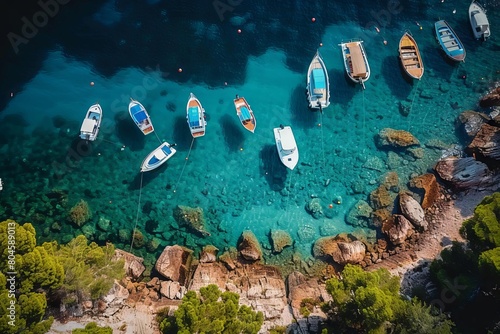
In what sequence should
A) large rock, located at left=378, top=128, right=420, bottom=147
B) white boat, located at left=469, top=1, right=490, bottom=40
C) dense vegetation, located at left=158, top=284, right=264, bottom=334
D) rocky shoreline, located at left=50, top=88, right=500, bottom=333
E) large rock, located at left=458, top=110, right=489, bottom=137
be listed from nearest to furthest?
dense vegetation, located at left=158, top=284, right=264, bottom=334
rocky shoreline, located at left=50, top=88, right=500, bottom=333
large rock, located at left=378, top=128, right=420, bottom=147
large rock, located at left=458, top=110, right=489, bottom=137
white boat, located at left=469, top=1, right=490, bottom=40

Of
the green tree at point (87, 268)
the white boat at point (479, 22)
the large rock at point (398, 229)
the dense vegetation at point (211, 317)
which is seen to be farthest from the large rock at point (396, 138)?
the green tree at point (87, 268)

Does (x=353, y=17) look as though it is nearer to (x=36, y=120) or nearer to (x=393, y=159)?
(x=393, y=159)

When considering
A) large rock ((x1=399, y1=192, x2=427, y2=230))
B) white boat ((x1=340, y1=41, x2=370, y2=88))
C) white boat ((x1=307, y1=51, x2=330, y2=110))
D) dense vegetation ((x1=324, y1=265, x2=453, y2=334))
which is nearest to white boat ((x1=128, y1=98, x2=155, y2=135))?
white boat ((x1=307, y1=51, x2=330, y2=110))

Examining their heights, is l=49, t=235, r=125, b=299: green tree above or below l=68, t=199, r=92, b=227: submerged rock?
above

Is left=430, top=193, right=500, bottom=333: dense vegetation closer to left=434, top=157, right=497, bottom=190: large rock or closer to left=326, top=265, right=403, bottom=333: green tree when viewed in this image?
left=326, top=265, right=403, bottom=333: green tree

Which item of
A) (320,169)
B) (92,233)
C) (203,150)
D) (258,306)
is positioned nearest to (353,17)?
(320,169)

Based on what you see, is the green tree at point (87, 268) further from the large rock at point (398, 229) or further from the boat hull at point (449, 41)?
the boat hull at point (449, 41)

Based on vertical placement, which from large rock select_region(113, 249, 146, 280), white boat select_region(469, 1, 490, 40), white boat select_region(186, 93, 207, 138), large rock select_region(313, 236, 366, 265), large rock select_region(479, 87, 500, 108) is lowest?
large rock select_region(113, 249, 146, 280)
